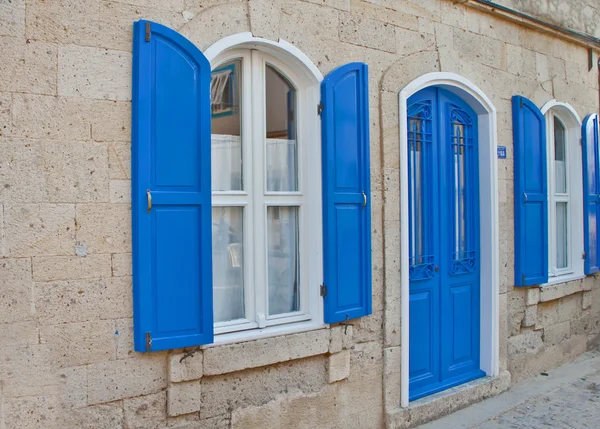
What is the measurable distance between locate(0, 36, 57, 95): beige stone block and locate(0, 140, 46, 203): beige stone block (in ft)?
0.96

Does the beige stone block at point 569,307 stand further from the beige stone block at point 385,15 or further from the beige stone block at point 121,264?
the beige stone block at point 121,264

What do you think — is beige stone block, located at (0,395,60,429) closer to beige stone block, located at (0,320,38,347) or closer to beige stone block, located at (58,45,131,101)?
beige stone block, located at (0,320,38,347)

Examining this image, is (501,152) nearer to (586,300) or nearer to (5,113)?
(586,300)

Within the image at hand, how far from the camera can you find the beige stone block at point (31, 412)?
11.5 feet

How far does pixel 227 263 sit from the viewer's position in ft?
14.6

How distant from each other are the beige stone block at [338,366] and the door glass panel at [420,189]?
1044 mm

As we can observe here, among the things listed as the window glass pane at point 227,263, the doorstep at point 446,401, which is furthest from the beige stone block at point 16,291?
the doorstep at point 446,401

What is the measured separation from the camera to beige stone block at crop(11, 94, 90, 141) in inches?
140

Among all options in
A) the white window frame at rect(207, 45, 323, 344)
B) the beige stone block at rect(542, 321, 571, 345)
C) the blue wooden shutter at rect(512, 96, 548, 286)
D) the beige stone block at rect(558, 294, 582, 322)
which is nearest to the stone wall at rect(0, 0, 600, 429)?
the white window frame at rect(207, 45, 323, 344)

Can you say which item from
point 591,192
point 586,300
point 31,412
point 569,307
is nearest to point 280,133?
point 31,412

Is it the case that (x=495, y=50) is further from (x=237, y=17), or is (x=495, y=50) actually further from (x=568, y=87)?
(x=237, y=17)

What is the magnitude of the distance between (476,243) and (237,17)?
3.14m

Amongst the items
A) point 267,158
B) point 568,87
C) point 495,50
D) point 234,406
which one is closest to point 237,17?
point 267,158

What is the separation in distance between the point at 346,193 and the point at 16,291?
225 centimetres
